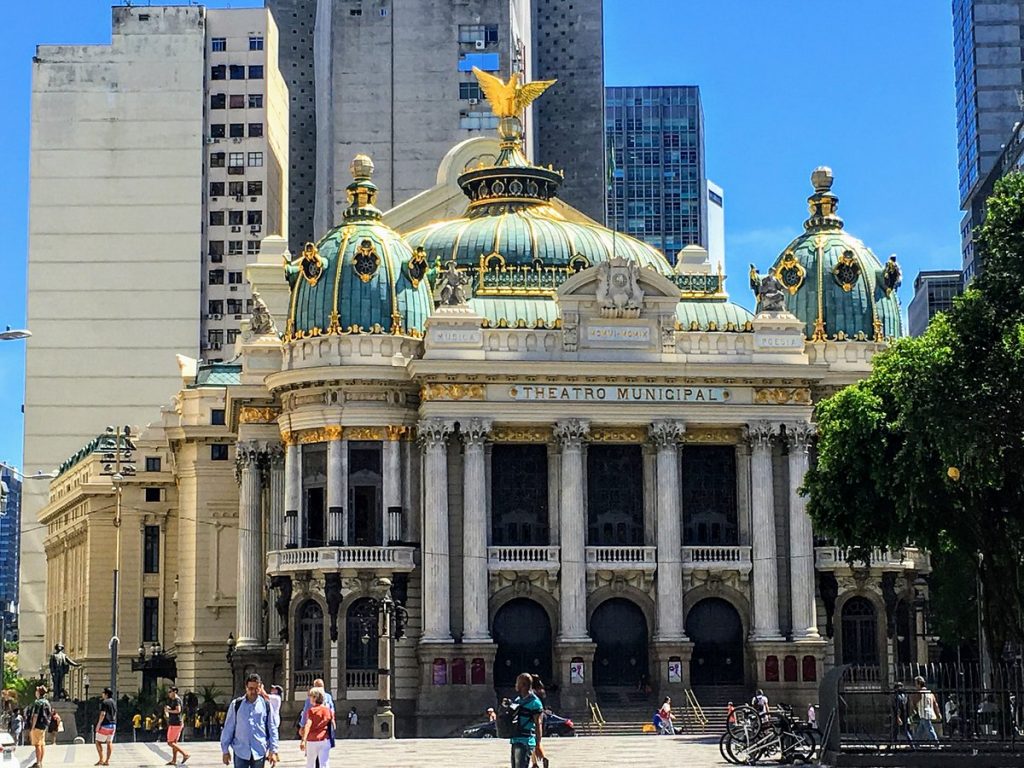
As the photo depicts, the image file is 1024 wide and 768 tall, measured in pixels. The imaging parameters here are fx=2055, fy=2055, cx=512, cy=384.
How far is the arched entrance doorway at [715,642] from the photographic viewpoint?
9825 cm

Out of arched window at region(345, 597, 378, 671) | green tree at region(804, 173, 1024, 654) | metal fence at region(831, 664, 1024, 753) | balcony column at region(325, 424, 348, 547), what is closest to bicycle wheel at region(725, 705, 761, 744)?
metal fence at region(831, 664, 1024, 753)

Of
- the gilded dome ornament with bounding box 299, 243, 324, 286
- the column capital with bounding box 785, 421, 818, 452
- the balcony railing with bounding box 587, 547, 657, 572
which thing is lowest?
the balcony railing with bounding box 587, 547, 657, 572

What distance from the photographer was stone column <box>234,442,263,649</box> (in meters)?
101

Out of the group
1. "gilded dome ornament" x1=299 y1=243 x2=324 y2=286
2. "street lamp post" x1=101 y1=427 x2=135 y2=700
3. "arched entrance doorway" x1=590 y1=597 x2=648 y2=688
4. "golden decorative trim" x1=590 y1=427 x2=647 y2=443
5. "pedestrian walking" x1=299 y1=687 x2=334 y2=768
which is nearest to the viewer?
"pedestrian walking" x1=299 y1=687 x2=334 y2=768

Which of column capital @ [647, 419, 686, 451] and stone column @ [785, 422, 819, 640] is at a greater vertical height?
column capital @ [647, 419, 686, 451]

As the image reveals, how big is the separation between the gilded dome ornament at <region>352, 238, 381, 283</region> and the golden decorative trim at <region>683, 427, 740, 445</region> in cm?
1703

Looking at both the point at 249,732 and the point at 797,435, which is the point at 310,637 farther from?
the point at 249,732

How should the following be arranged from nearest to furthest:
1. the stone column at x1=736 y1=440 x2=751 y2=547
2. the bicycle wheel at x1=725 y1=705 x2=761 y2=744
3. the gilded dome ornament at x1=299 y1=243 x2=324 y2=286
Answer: the bicycle wheel at x1=725 y1=705 x2=761 y2=744, the stone column at x1=736 y1=440 x2=751 y2=547, the gilded dome ornament at x1=299 y1=243 x2=324 y2=286

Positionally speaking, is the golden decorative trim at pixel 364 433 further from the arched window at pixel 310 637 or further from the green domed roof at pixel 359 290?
the arched window at pixel 310 637

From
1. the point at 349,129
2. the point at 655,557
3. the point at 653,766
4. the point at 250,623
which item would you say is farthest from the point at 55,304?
the point at 653,766

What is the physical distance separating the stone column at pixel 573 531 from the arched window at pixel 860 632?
13.9 meters

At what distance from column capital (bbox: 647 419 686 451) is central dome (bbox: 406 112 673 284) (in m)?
9.23

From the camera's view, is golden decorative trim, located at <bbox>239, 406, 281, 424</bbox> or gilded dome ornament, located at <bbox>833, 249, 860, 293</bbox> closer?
golden decorative trim, located at <bbox>239, 406, 281, 424</bbox>

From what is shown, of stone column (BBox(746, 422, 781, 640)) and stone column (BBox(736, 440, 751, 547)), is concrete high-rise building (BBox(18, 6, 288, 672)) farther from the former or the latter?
stone column (BBox(746, 422, 781, 640))
